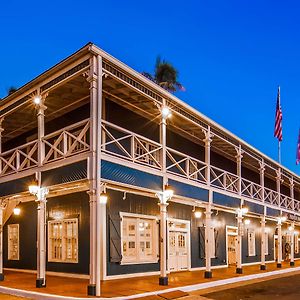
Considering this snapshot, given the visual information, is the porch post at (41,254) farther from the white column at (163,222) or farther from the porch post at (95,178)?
the white column at (163,222)

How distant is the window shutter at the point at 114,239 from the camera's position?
47.9 ft

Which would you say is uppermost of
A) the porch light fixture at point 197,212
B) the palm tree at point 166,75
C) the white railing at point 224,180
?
the palm tree at point 166,75

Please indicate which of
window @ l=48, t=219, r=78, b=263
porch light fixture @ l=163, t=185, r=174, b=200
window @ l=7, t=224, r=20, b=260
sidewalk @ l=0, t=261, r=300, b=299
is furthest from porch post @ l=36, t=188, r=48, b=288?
window @ l=7, t=224, r=20, b=260

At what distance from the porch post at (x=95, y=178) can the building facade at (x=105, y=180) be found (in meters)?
0.03

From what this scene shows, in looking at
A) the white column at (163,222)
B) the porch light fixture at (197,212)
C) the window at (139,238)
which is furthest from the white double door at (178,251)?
the white column at (163,222)

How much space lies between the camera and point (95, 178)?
11.2 m

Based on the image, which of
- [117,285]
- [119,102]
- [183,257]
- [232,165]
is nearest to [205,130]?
[119,102]

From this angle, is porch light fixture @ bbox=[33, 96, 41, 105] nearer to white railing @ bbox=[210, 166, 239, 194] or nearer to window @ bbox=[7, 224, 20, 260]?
window @ bbox=[7, 224, 20, 260]

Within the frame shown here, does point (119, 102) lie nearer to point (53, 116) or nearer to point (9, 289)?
point (53, 116)

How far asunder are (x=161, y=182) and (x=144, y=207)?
2772 millimetres

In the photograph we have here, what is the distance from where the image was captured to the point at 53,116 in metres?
17.3

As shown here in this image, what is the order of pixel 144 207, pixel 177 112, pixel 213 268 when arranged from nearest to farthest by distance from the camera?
pixel 177 112 → pixel 144 207 → pixel 213 268

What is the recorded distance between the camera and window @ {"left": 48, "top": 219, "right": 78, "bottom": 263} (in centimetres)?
1551

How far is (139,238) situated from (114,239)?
152cm
